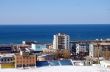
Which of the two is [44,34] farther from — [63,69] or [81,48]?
[63,69]

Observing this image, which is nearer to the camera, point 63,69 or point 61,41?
point 63,69

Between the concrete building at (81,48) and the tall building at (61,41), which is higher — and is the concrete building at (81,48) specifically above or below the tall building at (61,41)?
below

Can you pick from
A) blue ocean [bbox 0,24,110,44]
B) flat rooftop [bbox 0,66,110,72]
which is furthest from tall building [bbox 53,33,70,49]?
blue ocean [bbox 0,24,110,44]

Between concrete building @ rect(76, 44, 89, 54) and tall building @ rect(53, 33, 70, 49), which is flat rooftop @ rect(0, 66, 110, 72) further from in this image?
concrete building @ rect(76, 44, 89, 54)

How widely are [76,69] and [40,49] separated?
55.8 feet

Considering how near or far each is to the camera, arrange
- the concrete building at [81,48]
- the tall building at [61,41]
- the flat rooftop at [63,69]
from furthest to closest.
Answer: the concrete building at [81,48] → the tall building at [61,41] → the flat rooftop at [63,69]

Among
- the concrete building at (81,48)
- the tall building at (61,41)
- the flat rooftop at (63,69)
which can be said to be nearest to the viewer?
the flat rooftop at (63,69)

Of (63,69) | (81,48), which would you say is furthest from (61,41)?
(63,69)

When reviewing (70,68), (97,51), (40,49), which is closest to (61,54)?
(97,51)

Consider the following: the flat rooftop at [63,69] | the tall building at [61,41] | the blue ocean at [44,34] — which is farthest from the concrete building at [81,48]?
the blue ocean at [44,34]

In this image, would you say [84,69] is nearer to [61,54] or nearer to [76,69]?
[76,69]

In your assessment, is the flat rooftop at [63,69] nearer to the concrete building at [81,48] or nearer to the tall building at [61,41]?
the tall building at [61,41]

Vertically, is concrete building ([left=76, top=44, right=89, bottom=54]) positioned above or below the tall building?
below

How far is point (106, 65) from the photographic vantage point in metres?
16.1
